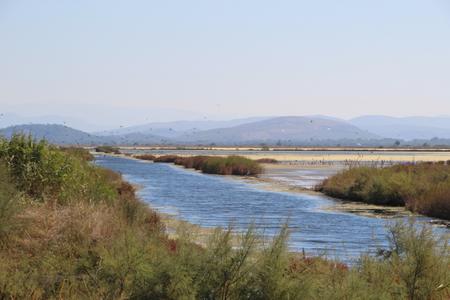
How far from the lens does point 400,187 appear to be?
131ft

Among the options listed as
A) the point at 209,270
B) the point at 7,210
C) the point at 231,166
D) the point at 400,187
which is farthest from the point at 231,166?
the point at 209,270

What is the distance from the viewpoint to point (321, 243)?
23.5 m

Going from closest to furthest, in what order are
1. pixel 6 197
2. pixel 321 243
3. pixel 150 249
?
1. pixel 150 249
2. pixel 6 197
3. pixel 321 243

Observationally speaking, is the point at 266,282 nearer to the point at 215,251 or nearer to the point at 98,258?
the point at 215,251

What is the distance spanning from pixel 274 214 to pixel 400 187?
10682mm

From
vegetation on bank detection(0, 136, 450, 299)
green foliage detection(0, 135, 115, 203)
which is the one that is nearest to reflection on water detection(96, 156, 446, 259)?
green foliage detection(0, 135, 115, 203)

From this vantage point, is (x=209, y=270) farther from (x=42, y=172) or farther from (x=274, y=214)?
(x=274, y=214)

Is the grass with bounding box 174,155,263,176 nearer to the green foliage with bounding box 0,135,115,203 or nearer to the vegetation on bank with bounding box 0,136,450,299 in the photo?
the green foliage with bounding box 0,135,115,203

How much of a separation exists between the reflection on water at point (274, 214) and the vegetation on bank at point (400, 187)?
2319 millimetres

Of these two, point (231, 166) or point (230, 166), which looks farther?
point (230, 166)

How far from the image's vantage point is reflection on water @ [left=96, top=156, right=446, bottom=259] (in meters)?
23.5

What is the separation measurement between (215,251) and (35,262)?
4.20 meters

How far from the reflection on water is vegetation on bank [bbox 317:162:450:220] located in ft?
7.61

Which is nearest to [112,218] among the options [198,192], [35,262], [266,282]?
[35,262]
